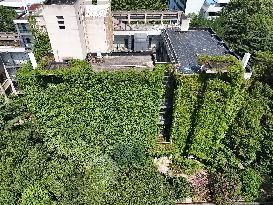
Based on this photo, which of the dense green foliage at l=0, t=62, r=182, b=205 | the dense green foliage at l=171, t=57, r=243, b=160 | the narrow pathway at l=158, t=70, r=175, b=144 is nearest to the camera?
the dense green foliage at l=0, t=62, r=182, b=205

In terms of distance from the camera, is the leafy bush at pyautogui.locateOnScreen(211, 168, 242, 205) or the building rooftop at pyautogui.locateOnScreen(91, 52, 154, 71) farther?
the leafy bush at pyautogui.locateOnScreen(211, 168, 242, 205)

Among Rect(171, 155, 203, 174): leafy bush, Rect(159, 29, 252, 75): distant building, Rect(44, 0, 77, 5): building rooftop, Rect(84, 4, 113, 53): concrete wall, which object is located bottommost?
Rect(171, 155, 203, 174): leafy bush

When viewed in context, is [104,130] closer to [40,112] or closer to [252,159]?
[40,112]

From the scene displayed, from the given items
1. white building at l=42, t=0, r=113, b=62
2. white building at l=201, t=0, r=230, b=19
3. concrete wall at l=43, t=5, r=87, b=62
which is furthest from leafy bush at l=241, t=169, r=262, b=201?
white building at l=201, t=0, r=230, b=19

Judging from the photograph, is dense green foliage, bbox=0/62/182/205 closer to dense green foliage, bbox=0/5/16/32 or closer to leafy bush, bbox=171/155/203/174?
leafy bush, bbox=171/155/203/174

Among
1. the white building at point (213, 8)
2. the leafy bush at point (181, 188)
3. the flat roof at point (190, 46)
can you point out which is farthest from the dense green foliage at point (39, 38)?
the white building at point (213, 8)

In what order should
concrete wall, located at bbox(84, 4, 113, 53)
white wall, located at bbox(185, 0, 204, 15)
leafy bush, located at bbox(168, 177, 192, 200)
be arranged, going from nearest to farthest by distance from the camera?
1. leafy bush, located at bbox(168, 177, 192, 200)
2. concrete wall, located at bbox(84, 4, 113, 53)
3. white wall, located at bbox(185, 0, 204, 15)

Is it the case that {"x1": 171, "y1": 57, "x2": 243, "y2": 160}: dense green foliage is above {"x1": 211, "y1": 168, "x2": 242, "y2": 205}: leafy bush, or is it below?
above
